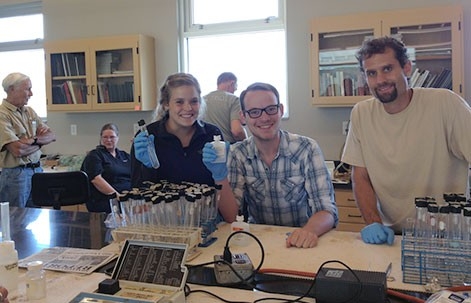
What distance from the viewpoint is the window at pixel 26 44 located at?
201 inches

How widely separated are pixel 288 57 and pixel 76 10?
2.36 m

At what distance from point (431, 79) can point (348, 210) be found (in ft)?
3.86

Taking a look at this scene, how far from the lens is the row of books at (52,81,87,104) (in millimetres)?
4434

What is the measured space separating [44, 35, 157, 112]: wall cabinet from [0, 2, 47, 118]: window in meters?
0.71

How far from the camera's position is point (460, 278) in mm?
1138

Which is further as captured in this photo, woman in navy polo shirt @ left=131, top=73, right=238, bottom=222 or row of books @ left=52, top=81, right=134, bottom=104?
row of books @ left=52, top=81, right=134, bottom=104

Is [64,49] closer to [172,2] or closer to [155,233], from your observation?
[172,2]

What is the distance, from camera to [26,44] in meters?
5.15

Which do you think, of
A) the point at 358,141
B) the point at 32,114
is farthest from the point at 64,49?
the point at 358,141

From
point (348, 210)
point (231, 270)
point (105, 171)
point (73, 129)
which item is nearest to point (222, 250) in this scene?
point (231, 270)

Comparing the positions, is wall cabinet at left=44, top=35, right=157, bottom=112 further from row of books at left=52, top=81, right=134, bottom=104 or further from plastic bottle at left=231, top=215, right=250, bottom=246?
plastic bottle at left=231, top=215, right=250, bottom=246

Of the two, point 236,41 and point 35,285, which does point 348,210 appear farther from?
point 35,285

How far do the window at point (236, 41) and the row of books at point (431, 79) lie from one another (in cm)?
119

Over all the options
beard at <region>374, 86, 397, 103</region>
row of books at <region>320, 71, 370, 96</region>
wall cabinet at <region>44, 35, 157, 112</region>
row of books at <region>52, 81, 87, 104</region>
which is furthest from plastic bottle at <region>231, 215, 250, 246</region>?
row of books at <region>52, 81, 87, 104</region>
